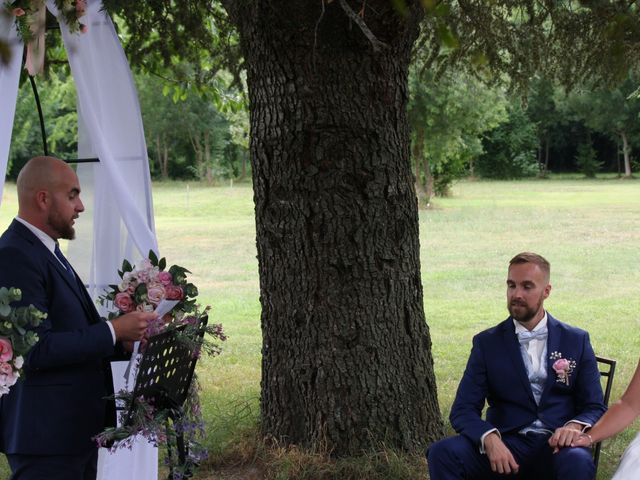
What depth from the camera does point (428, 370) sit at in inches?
215

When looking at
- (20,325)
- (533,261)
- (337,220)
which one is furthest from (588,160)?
(20,325)

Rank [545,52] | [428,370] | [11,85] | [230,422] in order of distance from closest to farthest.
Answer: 1. [11,85]
2. [428,370]
3. [230,422]
4. [545,52]

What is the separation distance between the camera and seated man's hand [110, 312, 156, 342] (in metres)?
3.27

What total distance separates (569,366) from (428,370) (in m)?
1.58

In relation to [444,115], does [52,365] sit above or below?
below

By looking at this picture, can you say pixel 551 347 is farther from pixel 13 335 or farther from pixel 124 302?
pixel 13 335

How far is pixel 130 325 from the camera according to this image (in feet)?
10.7

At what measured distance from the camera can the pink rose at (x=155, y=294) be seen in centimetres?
339

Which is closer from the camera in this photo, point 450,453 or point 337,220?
point 450,453

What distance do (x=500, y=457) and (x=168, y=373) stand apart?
1484 millimetres

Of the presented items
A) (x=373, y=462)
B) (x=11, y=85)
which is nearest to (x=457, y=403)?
(x=373, y=462)

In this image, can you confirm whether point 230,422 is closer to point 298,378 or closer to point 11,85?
point 298,378

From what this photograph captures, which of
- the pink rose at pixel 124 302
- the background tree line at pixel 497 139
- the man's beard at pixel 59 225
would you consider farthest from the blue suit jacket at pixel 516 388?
the background tree line at pixel 497 139

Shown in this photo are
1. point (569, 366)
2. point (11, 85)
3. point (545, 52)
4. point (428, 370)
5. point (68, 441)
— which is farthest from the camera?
point (545, 52)
